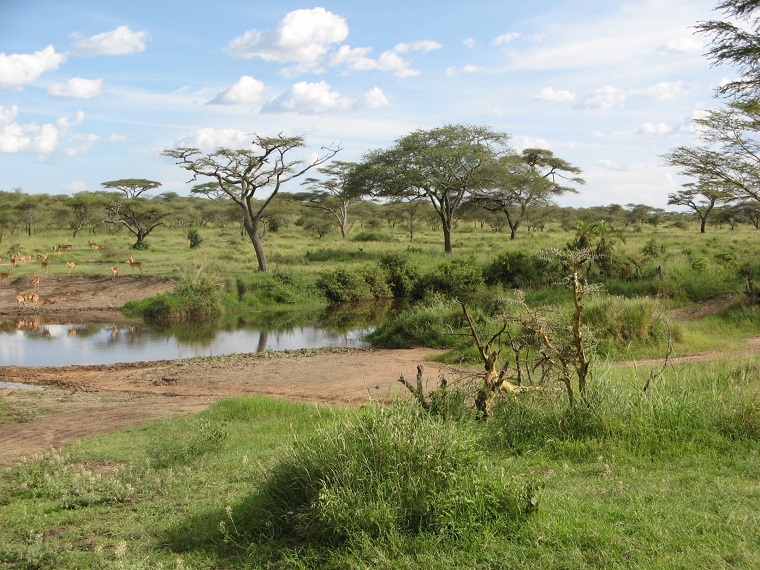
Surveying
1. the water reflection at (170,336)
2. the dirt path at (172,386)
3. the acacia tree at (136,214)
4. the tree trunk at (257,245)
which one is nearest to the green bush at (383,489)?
the dirt path at (172,386)

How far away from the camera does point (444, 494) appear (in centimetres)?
467

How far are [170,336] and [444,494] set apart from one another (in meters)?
17.9

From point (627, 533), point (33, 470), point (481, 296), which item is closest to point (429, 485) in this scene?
point (627, 533)

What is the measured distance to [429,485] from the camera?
15.6ft

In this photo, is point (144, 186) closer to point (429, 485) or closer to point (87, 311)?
point (87, 311)

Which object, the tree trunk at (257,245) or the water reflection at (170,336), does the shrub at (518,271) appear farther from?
the tree trunk at (257,245)

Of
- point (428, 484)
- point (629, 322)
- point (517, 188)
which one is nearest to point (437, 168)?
point (517, 188)

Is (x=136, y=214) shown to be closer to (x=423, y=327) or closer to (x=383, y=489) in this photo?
(x=423, y=327)

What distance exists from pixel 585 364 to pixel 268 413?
4.76 meters

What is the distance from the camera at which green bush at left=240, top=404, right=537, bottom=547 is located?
455 centimetres

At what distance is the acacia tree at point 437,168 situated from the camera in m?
36.4

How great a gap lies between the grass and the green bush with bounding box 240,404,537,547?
1 centimetres

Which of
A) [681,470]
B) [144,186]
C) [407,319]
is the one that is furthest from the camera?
[144,186]

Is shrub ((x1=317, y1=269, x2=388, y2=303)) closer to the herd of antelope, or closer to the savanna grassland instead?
the herd of antelope
